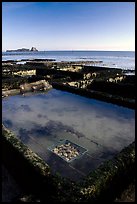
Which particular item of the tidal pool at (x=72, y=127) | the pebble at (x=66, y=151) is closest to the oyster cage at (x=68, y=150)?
the pebble at (x=66, y=151)

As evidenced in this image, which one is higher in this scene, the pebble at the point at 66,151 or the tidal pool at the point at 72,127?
the tidal pool at the point at 72,127

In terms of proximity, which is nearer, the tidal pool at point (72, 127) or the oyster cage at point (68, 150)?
the tidal pool at point (72, 127)

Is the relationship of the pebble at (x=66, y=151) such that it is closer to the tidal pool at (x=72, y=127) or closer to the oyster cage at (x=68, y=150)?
the oyster cage at (x=68, y=150)

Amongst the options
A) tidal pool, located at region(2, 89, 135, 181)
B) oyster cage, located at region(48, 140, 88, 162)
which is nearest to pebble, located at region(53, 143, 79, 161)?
oyster cage, located at region(48, 140, 88, 162)

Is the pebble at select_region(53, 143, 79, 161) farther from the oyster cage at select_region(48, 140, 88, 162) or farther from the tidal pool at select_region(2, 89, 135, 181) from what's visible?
the tidal pool at select_region(2, 89, 135, 181)

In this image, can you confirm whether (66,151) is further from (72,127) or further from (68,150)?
(72,127)

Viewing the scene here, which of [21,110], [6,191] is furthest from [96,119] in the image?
[6,191]

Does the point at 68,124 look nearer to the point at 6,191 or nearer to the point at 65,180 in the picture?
the point at 6,191
